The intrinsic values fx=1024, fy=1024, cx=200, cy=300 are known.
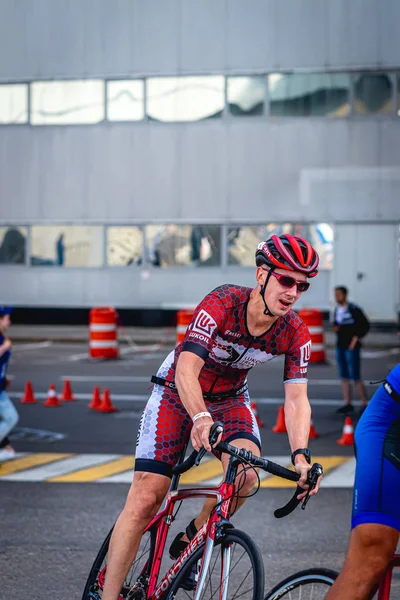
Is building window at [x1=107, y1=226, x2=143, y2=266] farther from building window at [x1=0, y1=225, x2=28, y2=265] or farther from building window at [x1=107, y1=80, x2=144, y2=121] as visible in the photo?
building window at [x1=107, y1=80, x2=144, y2=121]

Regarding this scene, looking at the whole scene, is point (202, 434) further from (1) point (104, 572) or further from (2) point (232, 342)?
(1) point (104, 572)

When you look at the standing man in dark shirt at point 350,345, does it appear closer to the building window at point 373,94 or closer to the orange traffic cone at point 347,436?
the orange traffic cone at point 347,436

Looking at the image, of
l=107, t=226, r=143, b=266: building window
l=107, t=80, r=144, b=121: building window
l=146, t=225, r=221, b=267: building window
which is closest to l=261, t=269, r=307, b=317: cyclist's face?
l=146, t=225, r=221, b=267: building window

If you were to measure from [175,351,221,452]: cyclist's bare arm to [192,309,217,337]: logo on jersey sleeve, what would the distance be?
0.39 feet

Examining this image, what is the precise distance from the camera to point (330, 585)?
13.5 ft

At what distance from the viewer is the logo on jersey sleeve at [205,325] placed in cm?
476

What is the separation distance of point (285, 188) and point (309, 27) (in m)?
4.86

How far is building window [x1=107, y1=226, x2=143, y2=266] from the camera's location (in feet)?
106

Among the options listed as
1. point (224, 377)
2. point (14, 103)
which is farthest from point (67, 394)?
point (14, 103)

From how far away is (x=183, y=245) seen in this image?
3212 centimetres

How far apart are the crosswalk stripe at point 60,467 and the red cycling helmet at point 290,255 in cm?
576

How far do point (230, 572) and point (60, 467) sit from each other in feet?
21.0

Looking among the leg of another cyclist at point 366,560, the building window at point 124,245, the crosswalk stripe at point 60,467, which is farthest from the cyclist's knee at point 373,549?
the building window at point 124,245

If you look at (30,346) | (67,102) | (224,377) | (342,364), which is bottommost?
(30,346)
